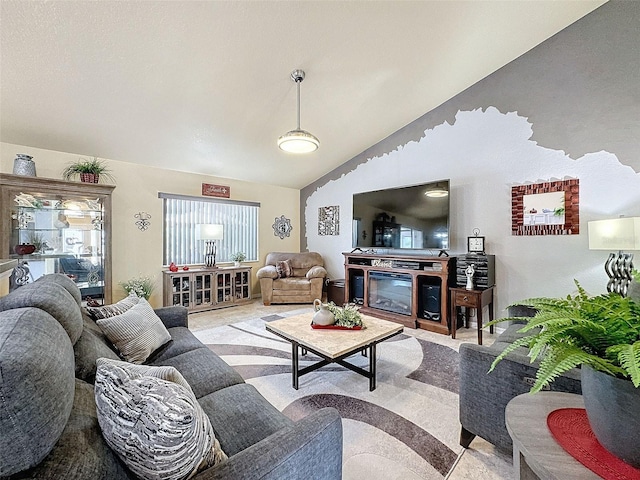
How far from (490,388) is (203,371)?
1600mm

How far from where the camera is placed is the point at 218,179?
17.4 feet

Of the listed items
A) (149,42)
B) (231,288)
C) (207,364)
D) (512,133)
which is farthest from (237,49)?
(231,288)

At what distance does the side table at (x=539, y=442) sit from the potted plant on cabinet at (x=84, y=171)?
4.76 m

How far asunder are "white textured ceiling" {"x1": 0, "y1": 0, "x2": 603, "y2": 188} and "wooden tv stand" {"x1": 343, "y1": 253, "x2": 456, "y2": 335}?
2.14 metres

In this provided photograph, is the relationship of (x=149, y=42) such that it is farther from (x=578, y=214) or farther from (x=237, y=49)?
(x=578, y=214)

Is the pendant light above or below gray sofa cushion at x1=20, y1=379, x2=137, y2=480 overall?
above

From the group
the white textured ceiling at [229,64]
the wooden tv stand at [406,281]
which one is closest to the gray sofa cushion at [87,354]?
the white textured ceiling at [229,64]

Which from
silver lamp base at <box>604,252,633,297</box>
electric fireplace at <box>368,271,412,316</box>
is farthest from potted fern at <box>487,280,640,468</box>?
electric fireplace at <box>368,271,412,316</box>

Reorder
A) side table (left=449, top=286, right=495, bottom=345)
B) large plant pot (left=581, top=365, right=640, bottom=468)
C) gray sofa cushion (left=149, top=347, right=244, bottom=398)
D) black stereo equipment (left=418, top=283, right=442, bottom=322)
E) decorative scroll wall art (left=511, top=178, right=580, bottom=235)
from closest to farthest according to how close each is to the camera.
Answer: large plant pot (left=581, top=365, right=640, bottom=468) → gray sofa cushion (left=149, top=347, right=244, bottom=398) → decorative scroll wall art (left=511, top=178, right=580, bottom=235) → side table (left=449, top=286, right=495, bottom=345) → black stereo equipment (left=418, top=283, right=442, bottom=322)

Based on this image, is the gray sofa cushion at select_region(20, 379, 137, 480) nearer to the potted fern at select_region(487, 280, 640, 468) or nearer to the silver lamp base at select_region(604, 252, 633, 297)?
the potted fern at select_region(487, 280, 640, 468)

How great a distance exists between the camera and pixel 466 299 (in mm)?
3424

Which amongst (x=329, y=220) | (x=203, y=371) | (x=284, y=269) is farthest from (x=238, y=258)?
(x=203, y=371)

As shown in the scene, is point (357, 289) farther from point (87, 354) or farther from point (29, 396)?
point (29, 396)

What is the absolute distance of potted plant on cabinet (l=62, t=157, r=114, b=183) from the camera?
368cm
